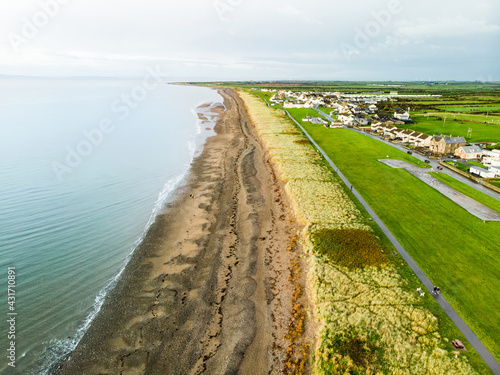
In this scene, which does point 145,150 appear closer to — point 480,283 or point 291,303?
point 291,303

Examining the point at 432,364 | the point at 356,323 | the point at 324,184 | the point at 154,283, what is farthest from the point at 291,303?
the point at 324,184

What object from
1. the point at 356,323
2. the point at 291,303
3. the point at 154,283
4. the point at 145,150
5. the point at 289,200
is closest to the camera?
the point at 356,323

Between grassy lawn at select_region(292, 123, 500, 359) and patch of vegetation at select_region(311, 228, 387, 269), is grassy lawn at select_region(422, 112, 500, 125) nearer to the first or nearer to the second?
grassy lawn at select_region(292, 123, 500, 359)

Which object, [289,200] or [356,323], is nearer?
[356,323]

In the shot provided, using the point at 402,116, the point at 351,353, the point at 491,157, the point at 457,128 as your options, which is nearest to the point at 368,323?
the point at 351,353

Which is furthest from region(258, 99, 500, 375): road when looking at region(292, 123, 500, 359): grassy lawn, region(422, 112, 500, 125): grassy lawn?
region(422, 112, 500, 125): grassy lawn

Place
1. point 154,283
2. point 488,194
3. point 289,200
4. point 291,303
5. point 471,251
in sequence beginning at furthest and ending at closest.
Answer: point 488,194 → point 289,200 → point 471,251 → point 154,283 → point 291,303
